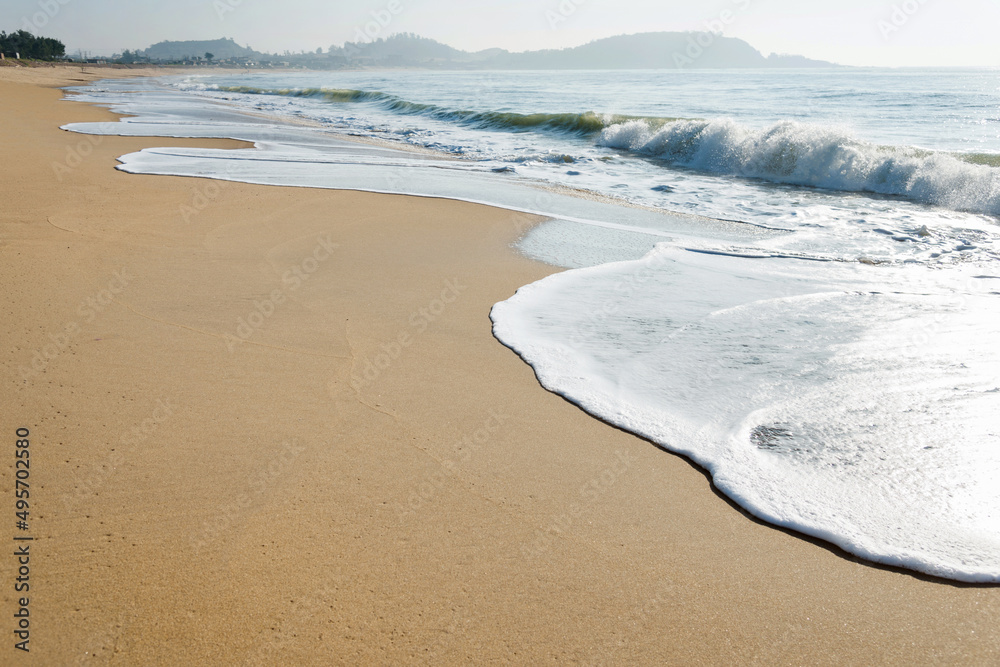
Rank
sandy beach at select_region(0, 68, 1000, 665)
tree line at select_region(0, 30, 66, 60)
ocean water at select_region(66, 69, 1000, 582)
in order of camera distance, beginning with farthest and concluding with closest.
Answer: tree line at select_region(0, 30, 66, 60), ocean water at select_region(66, 69, 1000, 582), sandy beach at select_region(0, 68, 1000, 665)

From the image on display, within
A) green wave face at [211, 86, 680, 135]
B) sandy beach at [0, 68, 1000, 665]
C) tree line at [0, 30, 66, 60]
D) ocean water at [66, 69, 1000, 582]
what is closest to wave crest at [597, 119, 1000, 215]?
ocean water at [66, 69, 1000, 582]

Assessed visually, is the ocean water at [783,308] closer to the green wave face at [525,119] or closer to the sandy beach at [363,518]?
the sandy beach at [363,518]

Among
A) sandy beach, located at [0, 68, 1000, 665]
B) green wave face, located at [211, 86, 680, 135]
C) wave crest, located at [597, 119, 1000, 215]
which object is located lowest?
sandy beach, located at [0, 68, 1000, 665]

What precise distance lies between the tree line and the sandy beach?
312 feet

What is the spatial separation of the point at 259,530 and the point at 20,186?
7309 mm

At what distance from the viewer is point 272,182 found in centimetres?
883

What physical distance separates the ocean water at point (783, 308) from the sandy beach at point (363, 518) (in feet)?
0.80

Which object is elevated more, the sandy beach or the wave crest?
the wave crest

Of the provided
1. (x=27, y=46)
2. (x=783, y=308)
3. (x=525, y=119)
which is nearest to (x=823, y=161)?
(x=783, y=308)

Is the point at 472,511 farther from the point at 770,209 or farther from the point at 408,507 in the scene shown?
the point at 770,209

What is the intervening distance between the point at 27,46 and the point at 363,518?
346ft

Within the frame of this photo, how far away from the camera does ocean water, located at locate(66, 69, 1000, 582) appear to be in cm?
255

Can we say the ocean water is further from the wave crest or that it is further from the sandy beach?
the sandy beach

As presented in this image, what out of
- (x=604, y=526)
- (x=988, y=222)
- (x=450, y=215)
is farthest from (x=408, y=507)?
(x=988, y=222)
